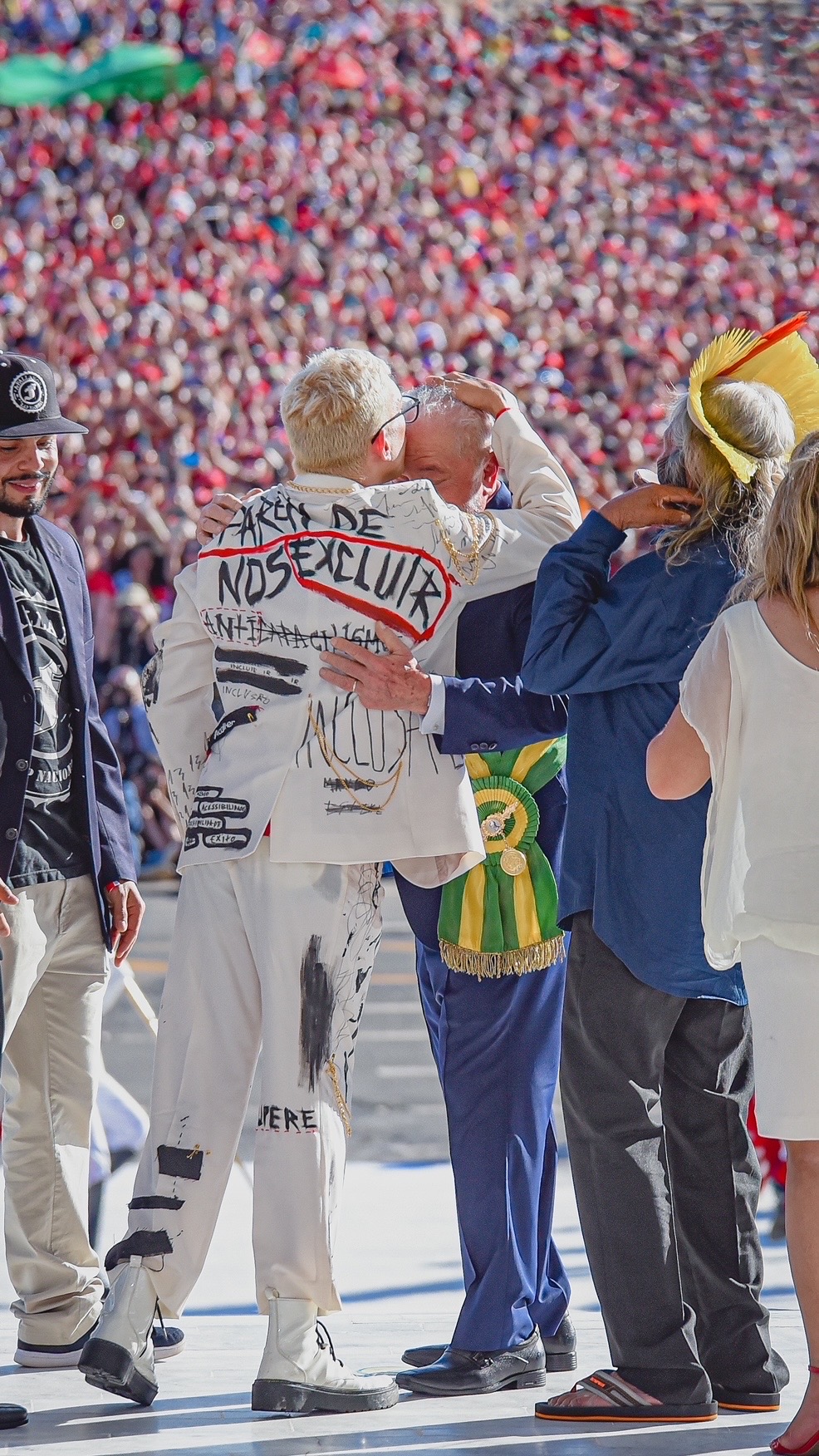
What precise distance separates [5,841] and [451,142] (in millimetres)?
→ 19957

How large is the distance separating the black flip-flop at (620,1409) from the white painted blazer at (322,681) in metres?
0.89

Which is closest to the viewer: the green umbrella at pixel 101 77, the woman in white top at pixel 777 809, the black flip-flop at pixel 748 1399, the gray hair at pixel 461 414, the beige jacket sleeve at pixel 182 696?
the woman in white top at pixel 777 809

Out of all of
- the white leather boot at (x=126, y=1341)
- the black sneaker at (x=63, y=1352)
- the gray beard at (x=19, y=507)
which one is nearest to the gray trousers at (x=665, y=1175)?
the white leather boot at (x=126, y=1341)

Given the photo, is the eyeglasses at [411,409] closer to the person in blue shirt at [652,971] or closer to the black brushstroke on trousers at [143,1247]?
the person in blue shirt at [652,971]

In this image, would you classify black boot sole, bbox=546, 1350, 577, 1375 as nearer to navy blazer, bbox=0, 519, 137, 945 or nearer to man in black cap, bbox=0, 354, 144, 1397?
man in black cap, bbox=0, 354, 144, 1397

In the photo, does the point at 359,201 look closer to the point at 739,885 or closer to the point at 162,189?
the point at 162,189

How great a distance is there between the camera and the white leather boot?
9.21ft

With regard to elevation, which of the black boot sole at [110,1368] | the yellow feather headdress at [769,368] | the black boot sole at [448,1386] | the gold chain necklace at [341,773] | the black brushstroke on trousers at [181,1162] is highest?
the yellow feather headdress at [769,368]

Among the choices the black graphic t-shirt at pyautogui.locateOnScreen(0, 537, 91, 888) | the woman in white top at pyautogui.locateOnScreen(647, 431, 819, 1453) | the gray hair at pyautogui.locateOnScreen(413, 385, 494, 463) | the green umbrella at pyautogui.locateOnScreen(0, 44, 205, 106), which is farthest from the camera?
the green umbrella at pyautogui.locateOnScreen(0, 44, 205, 106)

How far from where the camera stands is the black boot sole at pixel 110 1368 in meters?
2.80

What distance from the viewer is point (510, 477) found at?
3.29m

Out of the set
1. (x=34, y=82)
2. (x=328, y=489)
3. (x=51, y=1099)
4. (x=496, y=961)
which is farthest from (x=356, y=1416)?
(x=34, y=82)

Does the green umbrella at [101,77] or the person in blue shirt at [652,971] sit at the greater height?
the green umbrella at [101,77]

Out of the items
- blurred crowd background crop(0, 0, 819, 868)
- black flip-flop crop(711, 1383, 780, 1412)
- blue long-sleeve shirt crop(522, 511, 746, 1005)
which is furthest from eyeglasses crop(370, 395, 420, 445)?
blurred crowd background crop(0, 0, 819, 868)
